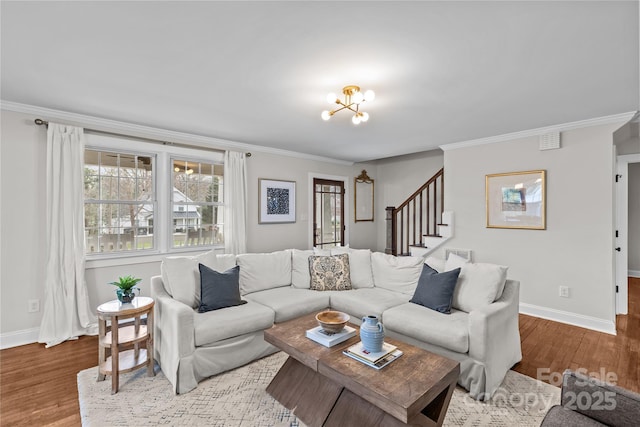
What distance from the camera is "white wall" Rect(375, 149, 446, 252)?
607cm

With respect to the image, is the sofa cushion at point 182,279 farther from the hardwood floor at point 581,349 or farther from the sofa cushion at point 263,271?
the hardwood floor at point 581,349

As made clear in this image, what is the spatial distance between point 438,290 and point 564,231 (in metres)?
2.31

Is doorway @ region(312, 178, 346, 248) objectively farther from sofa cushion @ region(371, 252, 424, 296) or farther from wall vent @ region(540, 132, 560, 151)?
wall vent @ region(540, 132, 560, 151)

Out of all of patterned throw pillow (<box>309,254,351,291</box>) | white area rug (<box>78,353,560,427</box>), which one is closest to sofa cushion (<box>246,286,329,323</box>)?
patterned throw pillow (<box>309,254,351,291</box>)

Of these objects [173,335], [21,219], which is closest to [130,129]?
[21,219]

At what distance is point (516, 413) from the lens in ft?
6.77

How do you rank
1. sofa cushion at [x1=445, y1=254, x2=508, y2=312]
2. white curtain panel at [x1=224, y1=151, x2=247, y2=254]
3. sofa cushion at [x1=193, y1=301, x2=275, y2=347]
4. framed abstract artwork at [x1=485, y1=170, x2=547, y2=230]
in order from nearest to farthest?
sofa cushion at [x1=193, y1=301, x2=275, y2=347] → sofa cushion at [x1=445, y1=254, x2=508, y2=312] → framed abstract artwork at [x1=485, y1=170, x2=547, y2=230] → white curtain panel at [x1=224, y1=151, x2=247, y2=254]

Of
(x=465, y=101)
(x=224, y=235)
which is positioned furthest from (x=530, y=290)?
(x=224, y=235)

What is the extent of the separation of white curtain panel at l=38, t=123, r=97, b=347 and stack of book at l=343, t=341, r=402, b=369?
312 cm

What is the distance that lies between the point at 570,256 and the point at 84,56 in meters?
5.36

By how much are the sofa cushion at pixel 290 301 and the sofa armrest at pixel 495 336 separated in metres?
1.53

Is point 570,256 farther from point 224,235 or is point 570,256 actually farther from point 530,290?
point 224,235

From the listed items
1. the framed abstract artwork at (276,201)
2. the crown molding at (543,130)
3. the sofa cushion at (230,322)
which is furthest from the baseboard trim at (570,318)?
the framed abstract artwork at (276,201)

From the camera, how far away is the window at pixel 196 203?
4207mm
